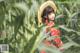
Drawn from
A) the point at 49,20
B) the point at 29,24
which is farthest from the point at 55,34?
the point at 29,24

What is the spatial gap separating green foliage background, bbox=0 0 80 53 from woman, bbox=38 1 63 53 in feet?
0.12

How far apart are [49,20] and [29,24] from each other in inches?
6.9

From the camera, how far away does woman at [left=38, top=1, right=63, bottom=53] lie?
188cm

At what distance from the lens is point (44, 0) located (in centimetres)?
186

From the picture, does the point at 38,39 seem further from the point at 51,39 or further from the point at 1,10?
the point at 1,10

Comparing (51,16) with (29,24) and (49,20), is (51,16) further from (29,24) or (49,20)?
(29,24)

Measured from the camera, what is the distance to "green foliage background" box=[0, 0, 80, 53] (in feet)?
5.95

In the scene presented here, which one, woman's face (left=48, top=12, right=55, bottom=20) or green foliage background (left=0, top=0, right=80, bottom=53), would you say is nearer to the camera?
green foliage background (left=0, top=0, right=80, bottom=53)

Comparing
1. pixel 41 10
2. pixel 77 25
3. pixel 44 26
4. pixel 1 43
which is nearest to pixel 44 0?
pixel 41 10

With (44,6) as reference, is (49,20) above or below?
below

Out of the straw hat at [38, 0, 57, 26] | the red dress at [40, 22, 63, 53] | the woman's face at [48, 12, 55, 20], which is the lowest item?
the red dress at [40, 22, 63, 53]

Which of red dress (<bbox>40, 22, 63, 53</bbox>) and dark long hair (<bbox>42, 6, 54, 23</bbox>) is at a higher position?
dark long hair (<bbox>42, 6, 54, 23</bbox>)

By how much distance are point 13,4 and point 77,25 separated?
54 cm

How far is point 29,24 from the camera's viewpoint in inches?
73.0
